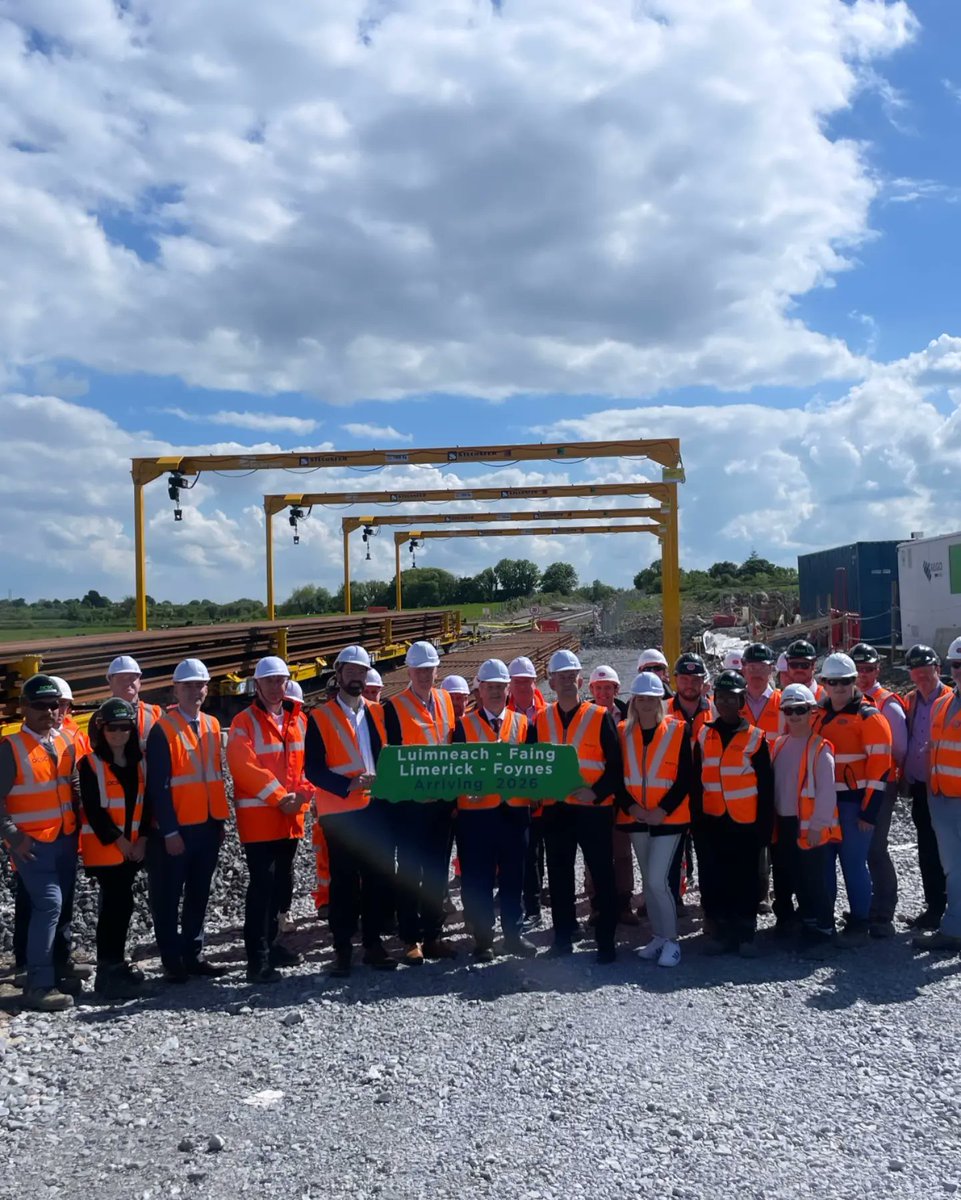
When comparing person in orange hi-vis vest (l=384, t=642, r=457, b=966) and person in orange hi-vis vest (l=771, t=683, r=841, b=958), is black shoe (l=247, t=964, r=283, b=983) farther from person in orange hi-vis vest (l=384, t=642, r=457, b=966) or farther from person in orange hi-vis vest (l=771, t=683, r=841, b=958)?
person in orange hi-vis vest (l=771, t=683, r=841, b=958)

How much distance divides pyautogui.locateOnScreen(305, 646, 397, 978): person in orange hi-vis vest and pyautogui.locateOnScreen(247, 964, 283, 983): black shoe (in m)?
Answer: 0.34

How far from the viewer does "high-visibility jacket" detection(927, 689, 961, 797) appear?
6.23 m

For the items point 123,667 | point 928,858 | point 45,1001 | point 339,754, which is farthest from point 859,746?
point 45,1001

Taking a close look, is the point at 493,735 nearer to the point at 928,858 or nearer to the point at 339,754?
the point at 339,754

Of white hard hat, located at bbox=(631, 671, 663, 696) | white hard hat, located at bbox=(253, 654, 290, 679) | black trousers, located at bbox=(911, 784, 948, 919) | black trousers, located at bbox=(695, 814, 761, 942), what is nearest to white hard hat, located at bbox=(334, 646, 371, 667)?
white hard hat, located at bbox=(253, 654, 290, 679)

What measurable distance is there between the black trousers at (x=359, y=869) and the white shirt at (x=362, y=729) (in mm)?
246

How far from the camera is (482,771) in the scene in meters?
6.13

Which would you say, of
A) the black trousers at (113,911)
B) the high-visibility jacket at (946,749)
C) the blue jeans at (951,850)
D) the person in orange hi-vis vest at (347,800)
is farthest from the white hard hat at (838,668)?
the black trousers at (113,911)

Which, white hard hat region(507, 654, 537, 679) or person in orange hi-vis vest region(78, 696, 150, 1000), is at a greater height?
white hard hat region(507, 654, 537, 679)

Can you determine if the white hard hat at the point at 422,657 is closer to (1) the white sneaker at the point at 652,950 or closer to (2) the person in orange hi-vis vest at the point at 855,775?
(1) the white sneaker at the point at 652,950

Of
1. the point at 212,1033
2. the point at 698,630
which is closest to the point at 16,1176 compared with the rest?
the point at 212,1033

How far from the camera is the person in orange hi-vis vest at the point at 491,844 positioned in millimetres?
6289

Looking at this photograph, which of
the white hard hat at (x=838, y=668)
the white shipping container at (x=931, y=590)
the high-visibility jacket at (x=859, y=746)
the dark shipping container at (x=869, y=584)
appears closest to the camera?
the high-visibility jacket at (x=859, y=746)

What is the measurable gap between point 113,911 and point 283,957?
109cm
